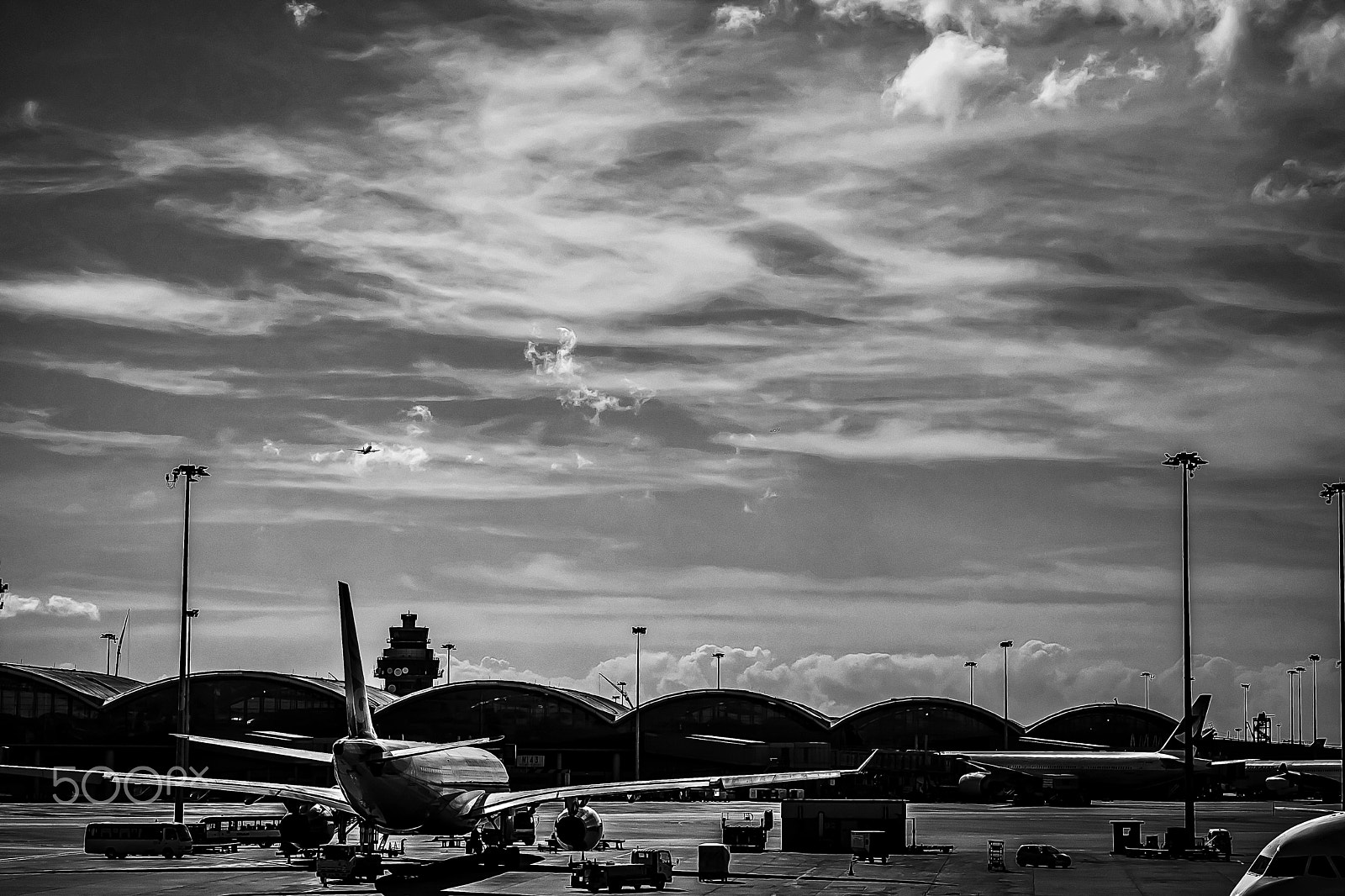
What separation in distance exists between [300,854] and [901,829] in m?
31.5

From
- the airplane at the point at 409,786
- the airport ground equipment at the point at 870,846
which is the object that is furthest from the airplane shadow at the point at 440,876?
the airport ground equipment at the point at 870,846

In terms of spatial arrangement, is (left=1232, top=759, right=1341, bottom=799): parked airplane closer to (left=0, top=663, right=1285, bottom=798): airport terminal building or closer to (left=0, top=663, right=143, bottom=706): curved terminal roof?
(left=0, top=663, right=1285, bottom=798): airport terminal building

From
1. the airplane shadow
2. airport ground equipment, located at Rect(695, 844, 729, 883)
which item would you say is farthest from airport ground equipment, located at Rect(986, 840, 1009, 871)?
the airplane shadow

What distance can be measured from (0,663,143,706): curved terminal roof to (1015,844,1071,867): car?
430 ft

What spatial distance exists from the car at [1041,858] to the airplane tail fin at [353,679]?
31.0 metres

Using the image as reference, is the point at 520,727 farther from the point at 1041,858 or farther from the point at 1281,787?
the point at 1041,858

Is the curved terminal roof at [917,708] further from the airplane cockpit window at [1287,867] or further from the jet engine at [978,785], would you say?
the airplane cockpit window at [1287,867]

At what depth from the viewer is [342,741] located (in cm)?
5903

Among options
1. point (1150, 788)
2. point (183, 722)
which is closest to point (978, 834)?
point (183, 722)

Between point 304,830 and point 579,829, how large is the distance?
1521 cm

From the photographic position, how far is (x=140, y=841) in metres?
70.1

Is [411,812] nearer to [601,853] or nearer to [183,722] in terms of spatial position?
[601,853]

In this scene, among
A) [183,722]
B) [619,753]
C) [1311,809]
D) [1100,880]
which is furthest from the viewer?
[619,753]

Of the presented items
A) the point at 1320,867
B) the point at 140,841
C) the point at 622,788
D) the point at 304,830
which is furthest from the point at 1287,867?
the point at 140,841
